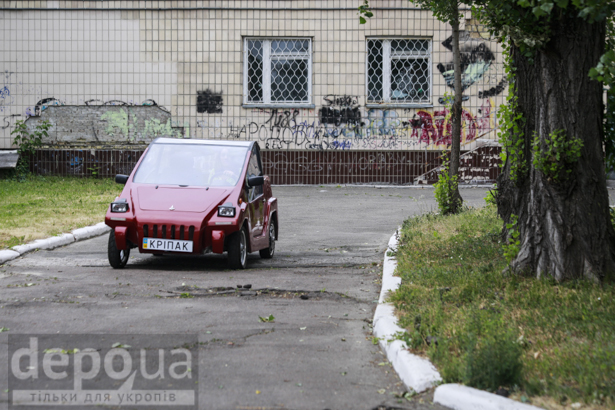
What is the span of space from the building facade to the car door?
11.0m

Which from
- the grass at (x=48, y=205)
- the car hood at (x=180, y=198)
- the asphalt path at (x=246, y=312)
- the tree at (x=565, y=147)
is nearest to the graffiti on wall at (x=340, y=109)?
the grass at (x=48, y=205)

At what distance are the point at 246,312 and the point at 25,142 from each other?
16.7 metres

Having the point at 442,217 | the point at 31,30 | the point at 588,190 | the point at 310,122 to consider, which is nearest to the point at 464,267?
the point at 588,190

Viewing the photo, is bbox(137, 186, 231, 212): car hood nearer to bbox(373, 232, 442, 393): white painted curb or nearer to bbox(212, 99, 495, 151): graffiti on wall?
bbox(373, 232, 442, 393): white painted curb

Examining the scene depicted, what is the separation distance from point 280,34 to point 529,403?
18.5m

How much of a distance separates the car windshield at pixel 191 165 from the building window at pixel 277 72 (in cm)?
1173

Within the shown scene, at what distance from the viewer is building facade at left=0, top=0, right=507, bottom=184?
20.9m

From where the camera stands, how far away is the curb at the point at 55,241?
8.97 metres

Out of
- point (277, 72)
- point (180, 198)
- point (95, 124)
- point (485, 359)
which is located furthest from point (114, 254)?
point (95, 124)

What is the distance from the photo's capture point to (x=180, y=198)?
8.59 meters

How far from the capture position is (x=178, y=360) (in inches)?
183

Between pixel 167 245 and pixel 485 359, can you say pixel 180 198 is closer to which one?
pixel 167 245

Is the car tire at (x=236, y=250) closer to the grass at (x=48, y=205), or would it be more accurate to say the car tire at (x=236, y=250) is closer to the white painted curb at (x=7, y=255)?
the white painted curb at (x=7, y=255)

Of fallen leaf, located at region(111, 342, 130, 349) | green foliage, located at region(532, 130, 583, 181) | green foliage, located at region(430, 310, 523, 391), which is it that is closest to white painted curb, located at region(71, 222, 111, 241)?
fallen leaf, located at region(111, 342, 130, 349)
